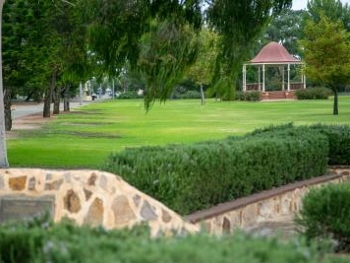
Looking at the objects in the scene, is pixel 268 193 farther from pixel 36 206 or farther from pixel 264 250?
pixel 264 250

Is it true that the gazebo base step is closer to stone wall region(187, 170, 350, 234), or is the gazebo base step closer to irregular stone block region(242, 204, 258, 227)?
stone wall region(187, 170, 350, 234)

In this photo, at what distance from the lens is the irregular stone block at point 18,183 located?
7016mm

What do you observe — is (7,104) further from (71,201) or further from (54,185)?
(71,201)

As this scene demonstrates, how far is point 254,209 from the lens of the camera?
10.3m

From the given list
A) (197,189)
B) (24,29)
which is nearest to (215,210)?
(197,189)

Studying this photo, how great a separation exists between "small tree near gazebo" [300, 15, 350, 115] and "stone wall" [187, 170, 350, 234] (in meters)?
35.6

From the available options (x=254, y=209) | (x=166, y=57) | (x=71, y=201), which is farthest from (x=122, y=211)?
(x=166, y=57)

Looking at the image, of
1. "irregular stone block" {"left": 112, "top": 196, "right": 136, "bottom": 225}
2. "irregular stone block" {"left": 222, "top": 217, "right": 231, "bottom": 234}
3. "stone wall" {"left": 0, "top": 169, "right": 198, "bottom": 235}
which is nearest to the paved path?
"irregular stone block" {"left": 222, "top": 217, "right": 231, "bottom": 234}

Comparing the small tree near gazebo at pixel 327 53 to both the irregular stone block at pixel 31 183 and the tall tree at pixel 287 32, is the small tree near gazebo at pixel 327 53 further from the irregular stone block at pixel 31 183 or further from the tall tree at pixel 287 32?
the tall tree at pixel 287 32

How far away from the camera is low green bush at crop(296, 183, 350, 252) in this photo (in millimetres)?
7820

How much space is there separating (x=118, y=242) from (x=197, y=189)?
16.6 ft

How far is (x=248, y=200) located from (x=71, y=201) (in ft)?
12.8

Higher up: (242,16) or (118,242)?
(242,16)

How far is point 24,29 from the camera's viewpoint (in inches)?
745
